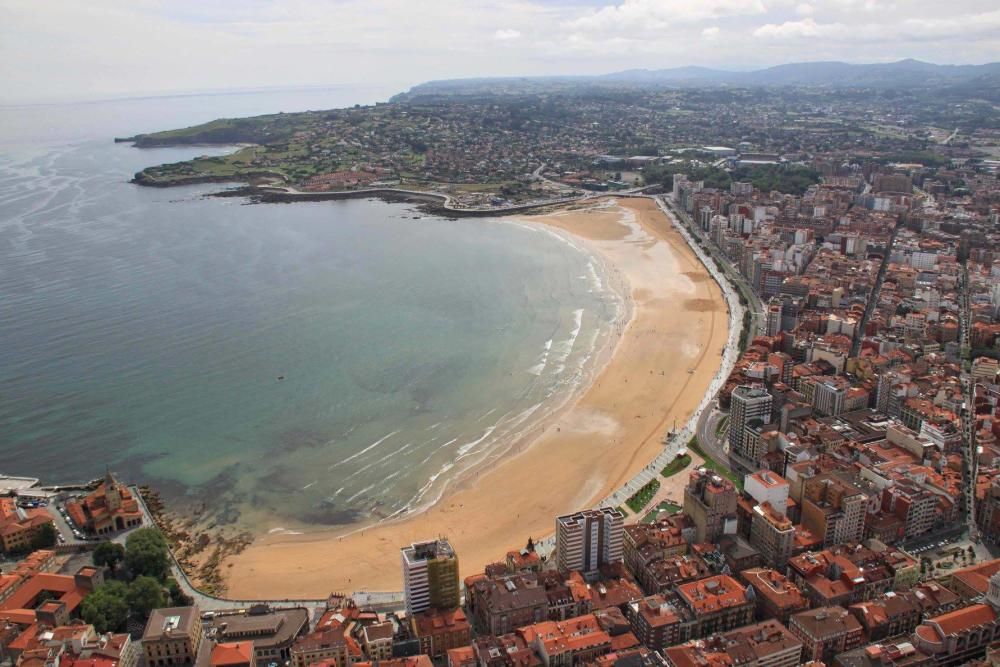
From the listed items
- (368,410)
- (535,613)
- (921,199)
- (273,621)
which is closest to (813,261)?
(921,199)

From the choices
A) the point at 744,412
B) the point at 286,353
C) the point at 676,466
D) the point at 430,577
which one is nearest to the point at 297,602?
the point at 430,577

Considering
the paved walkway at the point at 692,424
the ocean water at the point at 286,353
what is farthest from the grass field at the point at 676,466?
the ocean water at the point at 286,353

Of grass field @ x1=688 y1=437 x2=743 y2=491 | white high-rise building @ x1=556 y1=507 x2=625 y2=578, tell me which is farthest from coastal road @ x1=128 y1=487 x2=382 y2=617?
grass field @ x1=688 y1=437 x2=743 y2=491

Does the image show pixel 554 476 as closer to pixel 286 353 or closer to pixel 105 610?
pixel 105 610

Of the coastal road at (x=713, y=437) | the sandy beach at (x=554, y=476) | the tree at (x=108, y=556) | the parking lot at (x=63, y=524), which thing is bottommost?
the sandy beach at (x=554, y=476)

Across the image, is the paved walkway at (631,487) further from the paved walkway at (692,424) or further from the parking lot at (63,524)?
the parking lot at (63,524)

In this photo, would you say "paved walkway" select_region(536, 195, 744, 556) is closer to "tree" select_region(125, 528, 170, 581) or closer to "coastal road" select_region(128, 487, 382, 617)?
"coastal road" select_region(128, 487, 382, 617)
